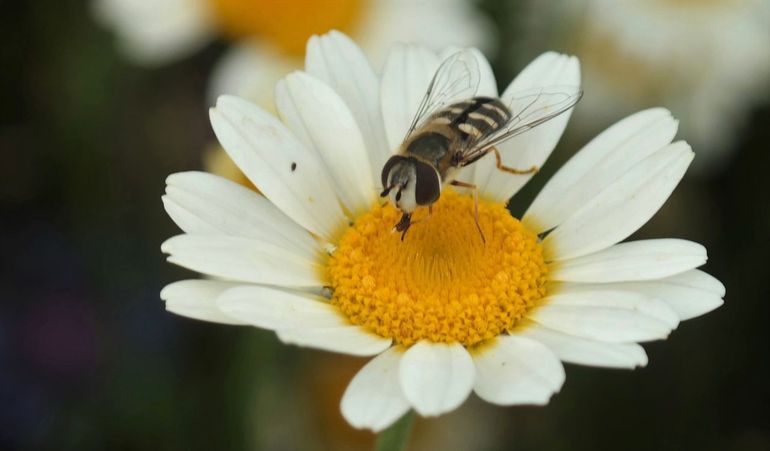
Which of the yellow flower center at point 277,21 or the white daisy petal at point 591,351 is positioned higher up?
the yellow flower center at point 277,21

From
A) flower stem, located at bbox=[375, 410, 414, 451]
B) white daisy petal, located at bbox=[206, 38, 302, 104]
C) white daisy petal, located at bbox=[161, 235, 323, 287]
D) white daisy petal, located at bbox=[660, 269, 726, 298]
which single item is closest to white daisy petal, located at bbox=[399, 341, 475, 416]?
flower stem, located at bbox=[375, 410, 414, 451]

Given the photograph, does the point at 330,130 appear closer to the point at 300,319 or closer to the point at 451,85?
the point at 451,85

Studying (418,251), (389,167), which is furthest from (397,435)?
(389,167)

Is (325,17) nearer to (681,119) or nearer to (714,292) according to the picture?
(681,119)

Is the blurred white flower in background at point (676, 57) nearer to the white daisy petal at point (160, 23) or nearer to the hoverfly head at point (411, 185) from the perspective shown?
the white daisy petal at point (160, 23)

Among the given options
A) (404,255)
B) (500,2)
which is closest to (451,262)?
(404,255)

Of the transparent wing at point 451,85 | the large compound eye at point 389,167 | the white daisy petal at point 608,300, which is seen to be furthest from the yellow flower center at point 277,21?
the white daisy petal at point 608,300

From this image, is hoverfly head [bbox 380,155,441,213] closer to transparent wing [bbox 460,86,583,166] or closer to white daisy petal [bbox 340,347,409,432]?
transparent wing [bbox 460,86,583,166]
